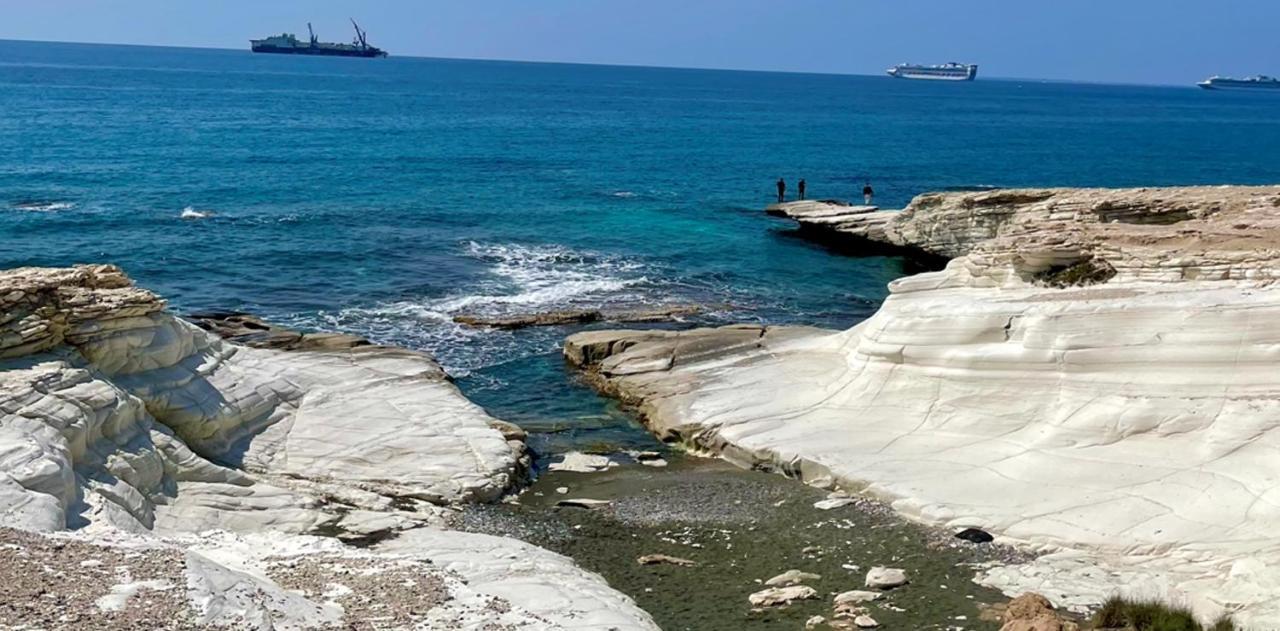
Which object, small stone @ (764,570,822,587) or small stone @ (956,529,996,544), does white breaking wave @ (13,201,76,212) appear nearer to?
small stone @ (764,570,822,587)

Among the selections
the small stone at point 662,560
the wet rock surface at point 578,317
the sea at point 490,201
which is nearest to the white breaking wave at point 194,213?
the sea at point 490,201

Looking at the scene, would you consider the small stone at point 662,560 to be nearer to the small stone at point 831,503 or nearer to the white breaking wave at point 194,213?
the small stone at point 831,503

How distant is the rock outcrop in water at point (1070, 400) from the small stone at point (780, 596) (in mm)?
3052

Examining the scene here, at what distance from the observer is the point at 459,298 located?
40844 millimetres

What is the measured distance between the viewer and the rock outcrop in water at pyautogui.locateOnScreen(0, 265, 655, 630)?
15195 mm

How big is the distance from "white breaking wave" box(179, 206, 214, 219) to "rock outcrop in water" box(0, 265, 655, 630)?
85.1ft

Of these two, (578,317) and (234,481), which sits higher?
(234,481)

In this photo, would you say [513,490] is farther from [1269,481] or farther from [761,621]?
[1269,481]

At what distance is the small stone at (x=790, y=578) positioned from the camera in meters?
19.2

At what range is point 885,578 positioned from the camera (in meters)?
19.1

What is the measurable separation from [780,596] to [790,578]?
740mm

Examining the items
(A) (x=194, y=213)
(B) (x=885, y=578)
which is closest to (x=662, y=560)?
(B) (x=885, y=578)

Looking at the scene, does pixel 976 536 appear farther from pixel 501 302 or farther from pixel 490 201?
pixel 490 201

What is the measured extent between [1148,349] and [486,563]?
1334cm
